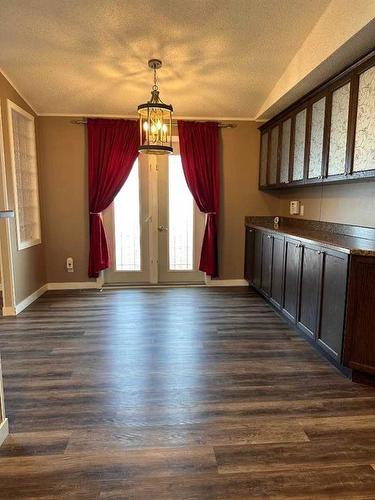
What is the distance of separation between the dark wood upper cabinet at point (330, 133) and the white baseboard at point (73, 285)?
2965 millimetres

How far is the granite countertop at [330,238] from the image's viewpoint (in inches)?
92.8

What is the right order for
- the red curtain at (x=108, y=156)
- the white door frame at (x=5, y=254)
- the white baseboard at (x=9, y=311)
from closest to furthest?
1. the white door frame at (x=5, y=254)
2. the white baseboard at (x=9, y=311)
3. the red curtain at (x=108, y=156)

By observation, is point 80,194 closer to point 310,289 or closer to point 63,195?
point 63,195

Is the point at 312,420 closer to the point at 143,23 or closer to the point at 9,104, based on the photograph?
the point at 143,23

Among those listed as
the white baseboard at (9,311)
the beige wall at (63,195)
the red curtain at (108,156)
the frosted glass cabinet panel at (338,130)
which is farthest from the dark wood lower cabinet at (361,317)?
the beige wall at (63,195)

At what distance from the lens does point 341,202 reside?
A: 3422 mm

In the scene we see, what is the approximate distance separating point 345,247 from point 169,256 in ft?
9.87

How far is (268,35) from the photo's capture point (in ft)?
10.0

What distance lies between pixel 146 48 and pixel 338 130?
1.94 metres

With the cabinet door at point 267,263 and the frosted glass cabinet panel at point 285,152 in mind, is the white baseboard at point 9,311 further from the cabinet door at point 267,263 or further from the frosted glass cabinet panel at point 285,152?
the frosted glass cabinet panel at point 285,152

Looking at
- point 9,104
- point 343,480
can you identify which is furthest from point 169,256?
point 343,480

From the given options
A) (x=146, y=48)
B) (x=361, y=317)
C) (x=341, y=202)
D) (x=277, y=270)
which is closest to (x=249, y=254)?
(x=277, y=270)

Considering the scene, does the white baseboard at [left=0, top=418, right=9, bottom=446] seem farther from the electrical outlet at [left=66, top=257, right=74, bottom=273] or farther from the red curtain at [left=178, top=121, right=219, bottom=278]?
the red curtain at [left=178, top=121, right=219, bottom=278]

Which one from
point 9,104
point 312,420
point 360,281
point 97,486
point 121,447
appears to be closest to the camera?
point 97,486
